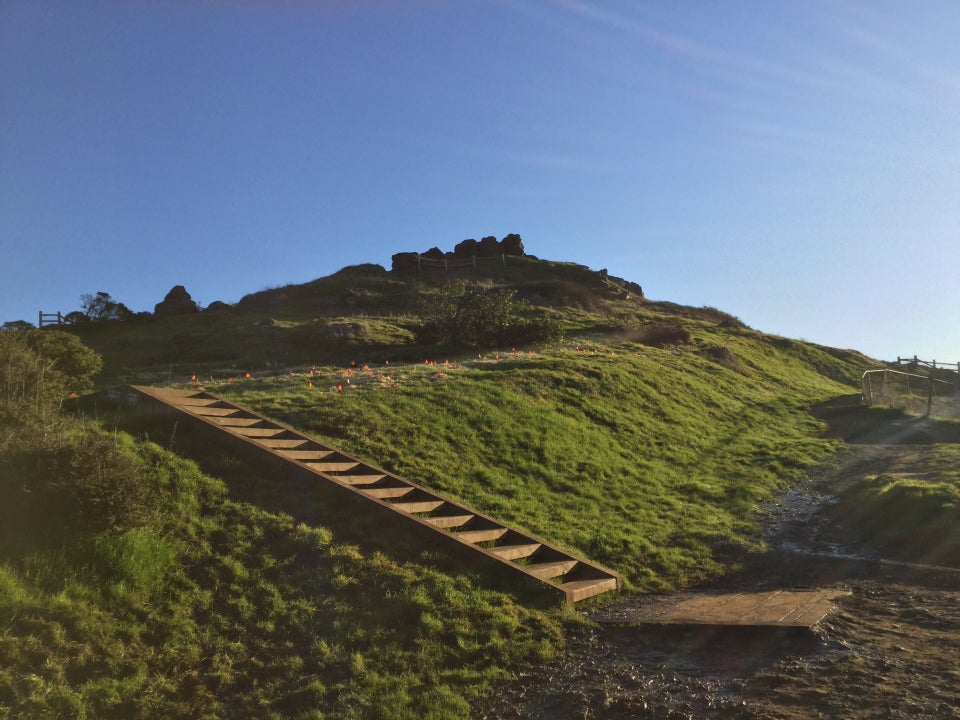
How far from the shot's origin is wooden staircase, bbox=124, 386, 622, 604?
8.92 m

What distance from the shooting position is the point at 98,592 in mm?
6406

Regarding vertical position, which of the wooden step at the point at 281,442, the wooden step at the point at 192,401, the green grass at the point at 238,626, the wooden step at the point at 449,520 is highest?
the wooden step at the point at 192,401

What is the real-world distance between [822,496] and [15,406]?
14596mm

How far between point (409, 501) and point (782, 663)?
17.5 feet

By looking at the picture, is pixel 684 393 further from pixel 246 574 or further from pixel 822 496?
pixel 246 574

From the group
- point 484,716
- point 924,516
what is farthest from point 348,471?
point 924,516

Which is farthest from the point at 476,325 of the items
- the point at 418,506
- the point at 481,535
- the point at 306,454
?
the point at 481,535

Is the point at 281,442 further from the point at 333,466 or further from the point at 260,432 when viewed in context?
the point at 333,466

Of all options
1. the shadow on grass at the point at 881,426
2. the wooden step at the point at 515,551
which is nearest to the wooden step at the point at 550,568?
the wooden step at the point at 515,551

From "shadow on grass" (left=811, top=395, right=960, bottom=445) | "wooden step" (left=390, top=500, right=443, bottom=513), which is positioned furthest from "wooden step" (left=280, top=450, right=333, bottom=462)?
"shadow on grass" (left=811, top=395, right=960, bottom=445)

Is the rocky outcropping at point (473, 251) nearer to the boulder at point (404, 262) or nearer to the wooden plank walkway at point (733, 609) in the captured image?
the boulder at point (404, 262)

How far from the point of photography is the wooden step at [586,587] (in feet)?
27.7

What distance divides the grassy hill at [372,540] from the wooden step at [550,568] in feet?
2.68

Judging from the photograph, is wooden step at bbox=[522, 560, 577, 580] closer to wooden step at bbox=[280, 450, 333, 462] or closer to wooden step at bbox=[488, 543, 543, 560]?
wooden step at bbox=[488, 543, 543, 560]
